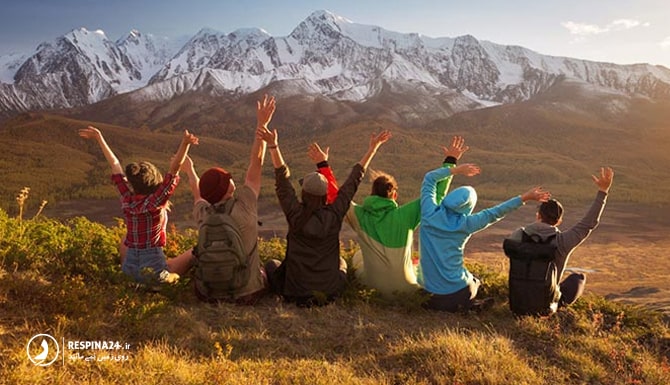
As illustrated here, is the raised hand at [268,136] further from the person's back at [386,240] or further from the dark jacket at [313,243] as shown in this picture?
the person's back at [386,240]

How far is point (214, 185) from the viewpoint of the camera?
4.74 meters

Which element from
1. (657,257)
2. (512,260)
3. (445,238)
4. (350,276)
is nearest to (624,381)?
(512,260)

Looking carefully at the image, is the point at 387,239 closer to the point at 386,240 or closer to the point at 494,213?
the point at 386,240

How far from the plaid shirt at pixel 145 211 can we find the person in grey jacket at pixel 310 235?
1072 mm

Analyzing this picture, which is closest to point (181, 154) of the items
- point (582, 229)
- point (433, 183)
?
point (433, 183)

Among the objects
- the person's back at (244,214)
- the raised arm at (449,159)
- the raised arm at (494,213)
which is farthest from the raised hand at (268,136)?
the raised arm at (494,213)

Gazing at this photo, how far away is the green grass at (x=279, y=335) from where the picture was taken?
3.70m

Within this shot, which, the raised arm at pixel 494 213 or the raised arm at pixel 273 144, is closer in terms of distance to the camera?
the raised arm at pixel 273 144

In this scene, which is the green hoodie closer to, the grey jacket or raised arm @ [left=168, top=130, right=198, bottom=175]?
the grey jacket

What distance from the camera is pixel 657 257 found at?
14.5 meters

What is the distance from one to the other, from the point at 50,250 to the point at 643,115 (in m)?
107

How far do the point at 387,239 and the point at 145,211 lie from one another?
2508 millimetres

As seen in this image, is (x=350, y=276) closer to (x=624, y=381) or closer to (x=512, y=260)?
(x=512, y=260)

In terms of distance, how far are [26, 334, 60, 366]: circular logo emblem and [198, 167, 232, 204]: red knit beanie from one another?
173cm
